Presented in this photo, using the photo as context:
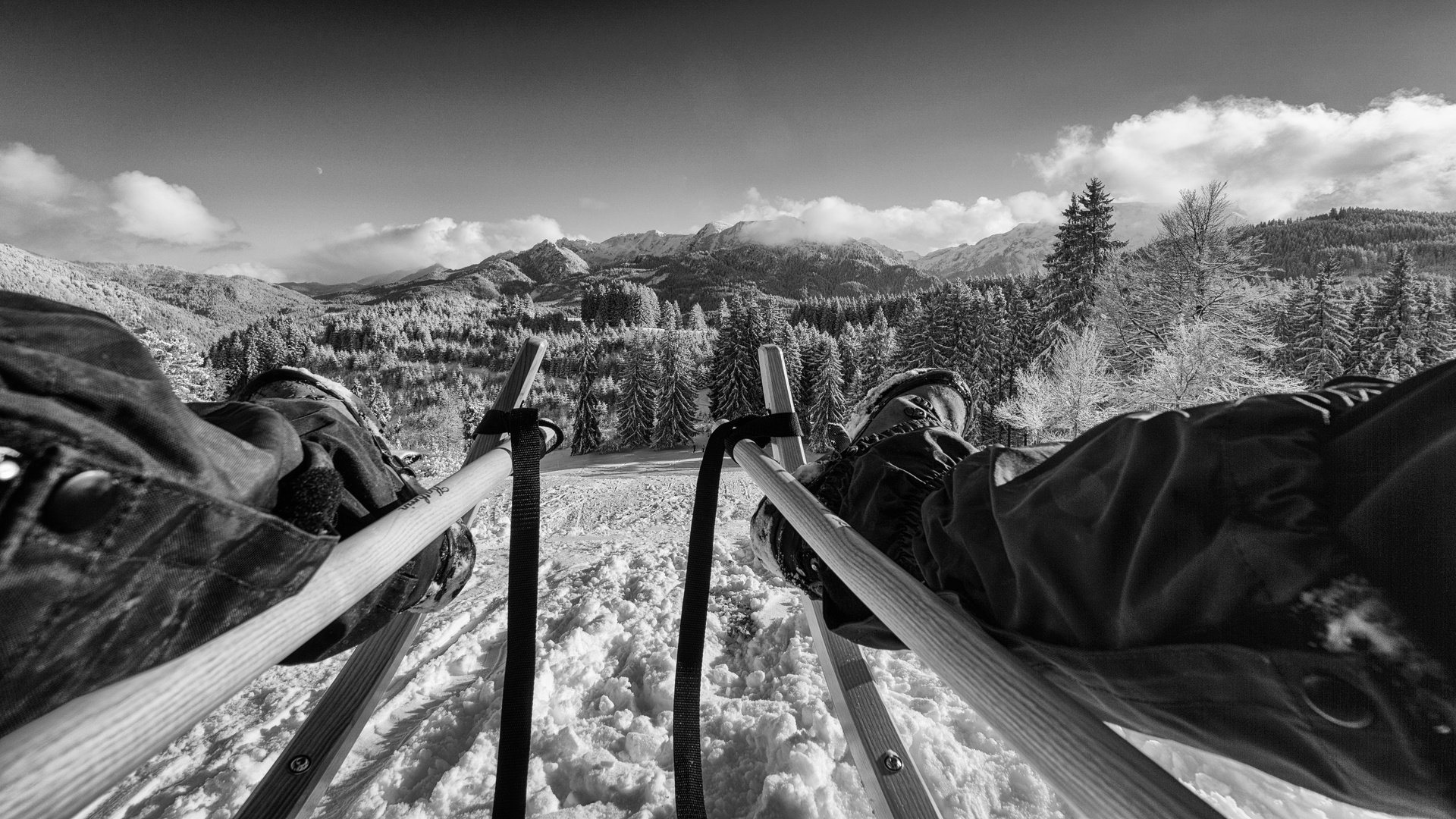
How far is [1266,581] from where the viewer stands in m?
0.80

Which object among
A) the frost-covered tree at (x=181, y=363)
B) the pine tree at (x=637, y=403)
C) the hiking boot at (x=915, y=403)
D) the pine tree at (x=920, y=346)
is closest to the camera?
the hiking boot at (x=915, y=403)

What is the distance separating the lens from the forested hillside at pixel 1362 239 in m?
112

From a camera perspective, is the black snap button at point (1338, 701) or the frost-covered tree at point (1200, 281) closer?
the black snap button at point (1338, 701)

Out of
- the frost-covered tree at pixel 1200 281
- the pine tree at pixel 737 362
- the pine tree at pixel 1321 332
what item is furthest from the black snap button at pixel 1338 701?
the pine tree at pixel 1321 332

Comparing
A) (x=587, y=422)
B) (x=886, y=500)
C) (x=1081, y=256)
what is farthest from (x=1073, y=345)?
(x=587, y=422)

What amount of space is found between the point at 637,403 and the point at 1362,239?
176948mm

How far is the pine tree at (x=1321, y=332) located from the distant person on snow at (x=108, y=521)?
34151mm

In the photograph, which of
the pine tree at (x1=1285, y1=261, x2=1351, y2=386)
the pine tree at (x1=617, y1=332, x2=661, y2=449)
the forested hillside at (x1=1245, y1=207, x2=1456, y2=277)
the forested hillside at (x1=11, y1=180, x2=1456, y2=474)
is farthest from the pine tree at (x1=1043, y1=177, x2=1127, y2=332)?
the forested hillside at (x1=1245, y1=207, x2=1456, y2=277)

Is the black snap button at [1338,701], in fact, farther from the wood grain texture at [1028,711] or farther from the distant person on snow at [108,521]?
the distant person on snow at [108,521]

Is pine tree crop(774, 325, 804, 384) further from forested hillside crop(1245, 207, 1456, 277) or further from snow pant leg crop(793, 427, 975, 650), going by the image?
forested hillside crop(1245, 207, 1456, 277)

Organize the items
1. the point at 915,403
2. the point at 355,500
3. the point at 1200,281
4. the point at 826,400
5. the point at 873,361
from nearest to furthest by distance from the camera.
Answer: the point at 355,500 → the point at 915,403 → the point at 1200,281 → the point at 826,400 → the point at 873,361

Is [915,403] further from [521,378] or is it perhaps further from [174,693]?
[174,693]

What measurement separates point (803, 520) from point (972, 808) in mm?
1492

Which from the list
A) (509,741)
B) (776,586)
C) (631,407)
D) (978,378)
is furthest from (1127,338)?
(631,407)
